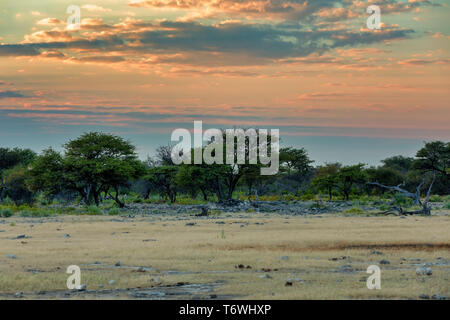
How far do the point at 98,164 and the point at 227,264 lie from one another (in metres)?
36.3

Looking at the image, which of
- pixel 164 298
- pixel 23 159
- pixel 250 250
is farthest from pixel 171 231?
pixel 23 159

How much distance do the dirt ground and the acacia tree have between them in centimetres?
2621

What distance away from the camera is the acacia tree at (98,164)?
47.8 meters

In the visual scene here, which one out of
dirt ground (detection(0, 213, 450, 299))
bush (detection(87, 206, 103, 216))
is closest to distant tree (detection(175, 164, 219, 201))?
bush (detection(87, 206, 103, 216))

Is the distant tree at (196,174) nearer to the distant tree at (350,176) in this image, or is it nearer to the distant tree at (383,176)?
the distant tree at (350,176)

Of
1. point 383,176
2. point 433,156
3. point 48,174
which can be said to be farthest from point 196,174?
point 383,176

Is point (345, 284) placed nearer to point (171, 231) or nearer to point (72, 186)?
point (171, 231)

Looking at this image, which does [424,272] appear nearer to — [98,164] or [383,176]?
[98,164]

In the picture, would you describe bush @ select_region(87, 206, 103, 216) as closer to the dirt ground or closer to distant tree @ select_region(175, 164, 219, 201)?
distant tree @ select_region(175, 164, 219, 201)

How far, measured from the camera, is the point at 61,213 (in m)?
38.9

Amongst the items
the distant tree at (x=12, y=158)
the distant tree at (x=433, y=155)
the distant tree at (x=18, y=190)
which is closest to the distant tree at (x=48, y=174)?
the distant tree at (x=18, y=190)

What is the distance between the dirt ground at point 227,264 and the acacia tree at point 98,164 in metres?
26.2

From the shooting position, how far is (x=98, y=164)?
48.1 meters

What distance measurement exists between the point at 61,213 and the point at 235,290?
100 feet
